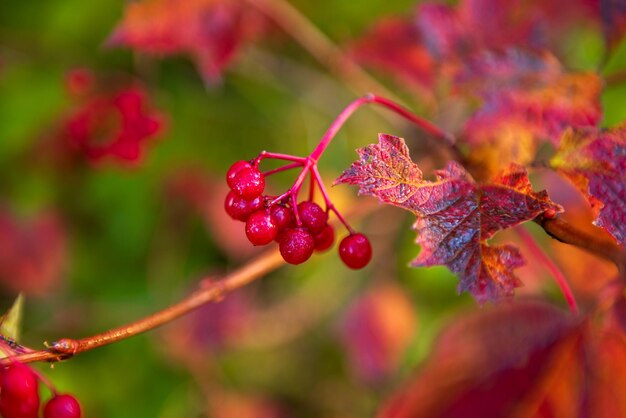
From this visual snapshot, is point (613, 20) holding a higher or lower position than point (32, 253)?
lower

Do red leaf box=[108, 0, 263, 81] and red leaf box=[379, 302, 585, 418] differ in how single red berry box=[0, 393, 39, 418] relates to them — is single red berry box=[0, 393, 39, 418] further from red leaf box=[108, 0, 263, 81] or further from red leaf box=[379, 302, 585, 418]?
red leaf box=[108, 0, 263, 81]

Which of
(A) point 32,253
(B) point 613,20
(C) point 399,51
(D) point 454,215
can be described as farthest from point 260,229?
(A) point 32,253

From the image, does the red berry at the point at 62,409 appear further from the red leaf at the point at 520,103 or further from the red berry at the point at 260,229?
the red leaf at the point at 520,103

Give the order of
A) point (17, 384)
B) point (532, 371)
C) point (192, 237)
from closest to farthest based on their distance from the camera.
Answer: point (17, 384) → point (532, 371) → point (192, 237)

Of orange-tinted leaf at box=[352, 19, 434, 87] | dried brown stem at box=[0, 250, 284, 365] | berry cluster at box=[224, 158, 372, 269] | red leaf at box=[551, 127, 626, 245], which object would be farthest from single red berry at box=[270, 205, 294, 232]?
orange-tinted leaf at box=[352, 19, 434, 87]

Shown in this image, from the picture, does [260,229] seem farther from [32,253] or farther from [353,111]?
[32,253]

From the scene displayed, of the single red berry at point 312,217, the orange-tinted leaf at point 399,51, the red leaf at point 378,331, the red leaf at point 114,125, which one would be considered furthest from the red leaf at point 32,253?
the single red berry at point 312,217

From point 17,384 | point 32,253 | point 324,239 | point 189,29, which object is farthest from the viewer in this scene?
point 32,253
